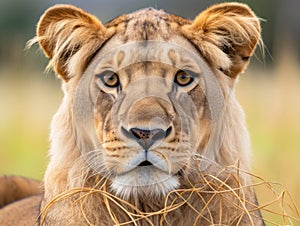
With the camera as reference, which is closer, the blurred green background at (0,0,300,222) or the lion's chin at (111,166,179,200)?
the lion's chin at (111,166,179,200)

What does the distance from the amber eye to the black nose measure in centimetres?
46

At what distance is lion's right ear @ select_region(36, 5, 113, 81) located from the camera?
523cm

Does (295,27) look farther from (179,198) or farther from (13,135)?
(179,198)

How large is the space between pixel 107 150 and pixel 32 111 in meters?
7.76

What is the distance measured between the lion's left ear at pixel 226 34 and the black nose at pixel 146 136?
27.9 inches

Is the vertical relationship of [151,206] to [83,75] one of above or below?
below

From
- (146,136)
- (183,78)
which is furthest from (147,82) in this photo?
(146,136)

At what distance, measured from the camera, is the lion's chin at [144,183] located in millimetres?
4680

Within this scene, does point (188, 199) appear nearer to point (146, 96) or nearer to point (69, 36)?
point (146, 96)

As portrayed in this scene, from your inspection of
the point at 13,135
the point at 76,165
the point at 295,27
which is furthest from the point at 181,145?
the point at 295,27

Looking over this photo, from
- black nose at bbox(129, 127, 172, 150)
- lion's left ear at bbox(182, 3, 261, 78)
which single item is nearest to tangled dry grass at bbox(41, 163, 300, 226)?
black nose at bbox(129, 127, 172, 150)

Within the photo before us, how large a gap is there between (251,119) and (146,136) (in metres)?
7.32

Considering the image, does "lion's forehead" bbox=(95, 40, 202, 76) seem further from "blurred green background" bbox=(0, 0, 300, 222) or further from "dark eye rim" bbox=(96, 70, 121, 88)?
"blurred green background" bbox=(0, 0, 300, 222)

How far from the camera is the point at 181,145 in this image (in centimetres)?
478
